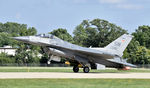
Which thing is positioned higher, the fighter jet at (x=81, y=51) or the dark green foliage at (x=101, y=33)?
the dark green foliage at (x=101, y=33)

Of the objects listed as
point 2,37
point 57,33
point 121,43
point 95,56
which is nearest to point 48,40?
point 95,56

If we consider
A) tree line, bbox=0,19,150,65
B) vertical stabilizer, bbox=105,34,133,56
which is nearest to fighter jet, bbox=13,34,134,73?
vertical stabilizer, bbox=105,34,133,56

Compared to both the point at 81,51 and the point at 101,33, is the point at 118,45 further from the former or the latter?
the point at 101,33

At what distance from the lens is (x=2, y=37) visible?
11719cm

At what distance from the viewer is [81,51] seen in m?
32.3

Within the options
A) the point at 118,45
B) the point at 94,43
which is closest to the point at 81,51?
the point at 118,45

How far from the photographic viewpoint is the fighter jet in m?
31.3

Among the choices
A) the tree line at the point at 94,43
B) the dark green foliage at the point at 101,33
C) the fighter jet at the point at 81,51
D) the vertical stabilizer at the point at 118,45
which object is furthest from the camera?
the dark green foliage at the point at 101,33

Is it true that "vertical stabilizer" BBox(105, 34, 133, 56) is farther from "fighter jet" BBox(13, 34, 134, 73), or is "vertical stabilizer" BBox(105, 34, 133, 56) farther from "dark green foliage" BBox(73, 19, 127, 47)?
"dark green foliage" BBox(73, 19, 127, 47)

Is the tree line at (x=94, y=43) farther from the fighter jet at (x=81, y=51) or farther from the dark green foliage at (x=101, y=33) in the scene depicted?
the fighter jet at (x=81, y=51)

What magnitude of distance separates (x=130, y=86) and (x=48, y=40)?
13.4 meters

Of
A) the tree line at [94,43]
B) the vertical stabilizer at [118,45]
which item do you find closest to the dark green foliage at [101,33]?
the tree line at [94,43]

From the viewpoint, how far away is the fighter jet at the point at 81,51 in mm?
31328

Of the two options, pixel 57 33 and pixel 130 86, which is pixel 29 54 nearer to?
pixel 57 33
